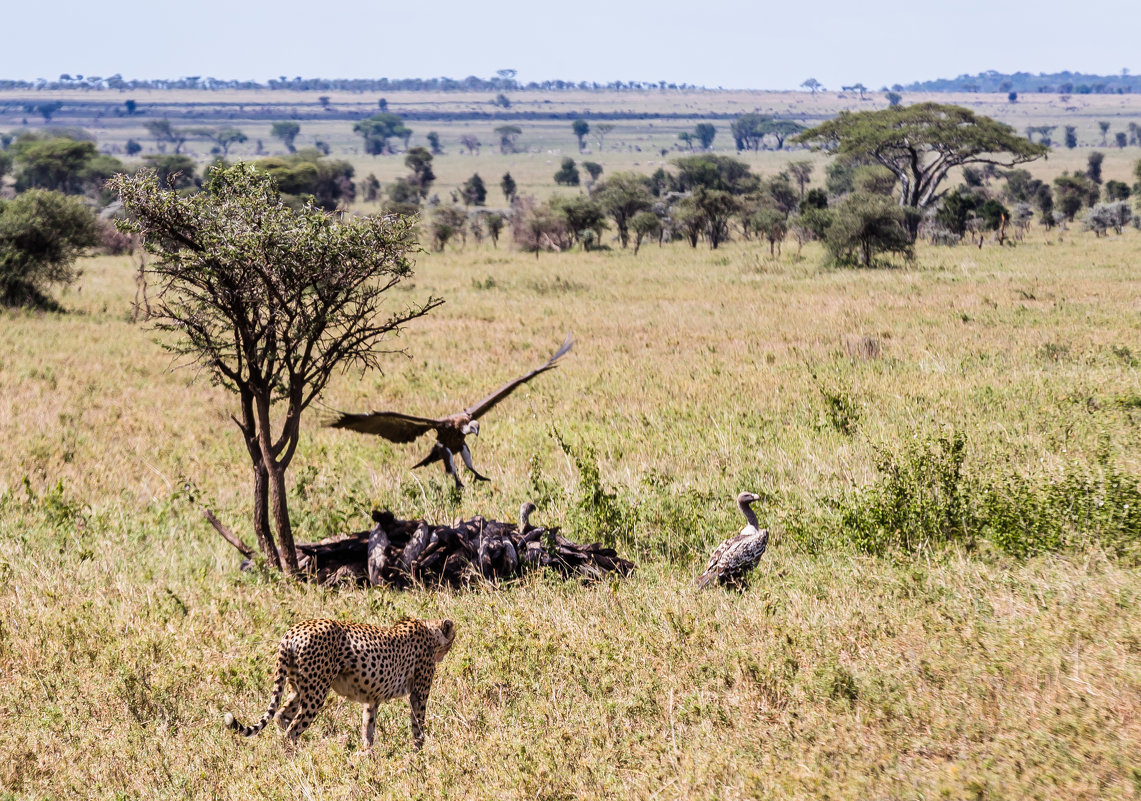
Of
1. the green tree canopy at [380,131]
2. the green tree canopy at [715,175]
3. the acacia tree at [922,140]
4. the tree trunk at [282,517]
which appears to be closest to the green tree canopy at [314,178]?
the green tree canopy at [715,175]

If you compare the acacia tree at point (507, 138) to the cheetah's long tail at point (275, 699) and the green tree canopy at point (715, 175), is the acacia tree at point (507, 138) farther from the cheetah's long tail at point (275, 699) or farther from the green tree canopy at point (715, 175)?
the cheetah's long tail at point (275, 699)

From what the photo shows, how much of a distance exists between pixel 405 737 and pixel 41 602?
3753 mm

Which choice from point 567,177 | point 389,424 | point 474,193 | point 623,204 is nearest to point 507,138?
point 567,177

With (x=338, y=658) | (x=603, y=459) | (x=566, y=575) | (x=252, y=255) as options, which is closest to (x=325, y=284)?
(x=252, y=255)

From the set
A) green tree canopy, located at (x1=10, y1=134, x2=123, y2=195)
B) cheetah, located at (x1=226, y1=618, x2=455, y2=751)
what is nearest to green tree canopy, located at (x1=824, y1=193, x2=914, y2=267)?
cheetah, located at (x1=226, y1=618, x2=455, y2=751)

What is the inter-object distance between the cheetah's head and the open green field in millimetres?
376

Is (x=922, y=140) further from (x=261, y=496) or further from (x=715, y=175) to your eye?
(x=261, y=496)

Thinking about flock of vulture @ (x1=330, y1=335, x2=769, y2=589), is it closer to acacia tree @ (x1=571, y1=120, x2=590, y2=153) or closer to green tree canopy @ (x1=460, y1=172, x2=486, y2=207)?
green tree canopy @ (x1=460, y1=172, x2=486, y2=207)

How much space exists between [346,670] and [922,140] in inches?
1969

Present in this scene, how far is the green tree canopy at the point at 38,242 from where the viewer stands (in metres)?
25.1

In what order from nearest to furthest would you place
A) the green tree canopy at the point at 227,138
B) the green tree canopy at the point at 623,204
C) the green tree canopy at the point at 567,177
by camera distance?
the green tree canopy at the point at 623,204, the green tree canopy at the point at 567,177, the green tree canopy at the point at 227,138

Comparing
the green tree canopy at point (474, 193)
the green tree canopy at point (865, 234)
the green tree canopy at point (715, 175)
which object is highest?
the green tree canopy at point (715, 175)

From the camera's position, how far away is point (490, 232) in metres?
55.2

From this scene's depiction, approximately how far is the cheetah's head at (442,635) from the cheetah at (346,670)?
12cm
